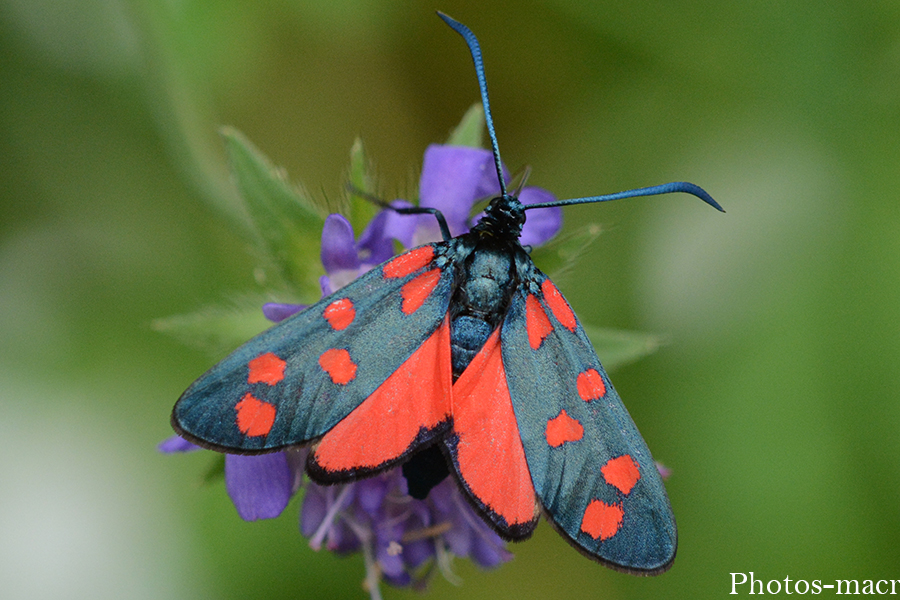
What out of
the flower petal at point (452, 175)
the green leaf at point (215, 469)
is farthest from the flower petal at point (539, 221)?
the green leaf at point (215, 469)

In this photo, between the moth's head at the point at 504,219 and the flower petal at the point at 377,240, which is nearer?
the moth's head at the point at 504,219

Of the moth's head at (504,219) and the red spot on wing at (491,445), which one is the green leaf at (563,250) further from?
the red spot on wing at (491,445)

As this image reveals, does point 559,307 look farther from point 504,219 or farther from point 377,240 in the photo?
point 377,240

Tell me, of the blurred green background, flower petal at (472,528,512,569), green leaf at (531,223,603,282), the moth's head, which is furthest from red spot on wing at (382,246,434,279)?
the blurred green background

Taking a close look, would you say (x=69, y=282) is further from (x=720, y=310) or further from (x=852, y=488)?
(x=852, y=488)

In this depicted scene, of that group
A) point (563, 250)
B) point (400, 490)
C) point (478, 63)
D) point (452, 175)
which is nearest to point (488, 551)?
point (400, 490)

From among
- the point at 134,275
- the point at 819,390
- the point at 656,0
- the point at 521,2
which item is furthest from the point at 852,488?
the point at 134,275

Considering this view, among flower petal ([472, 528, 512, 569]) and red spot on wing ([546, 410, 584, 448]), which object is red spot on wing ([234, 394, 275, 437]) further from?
flower petal ([472, 528, 512, 569])
